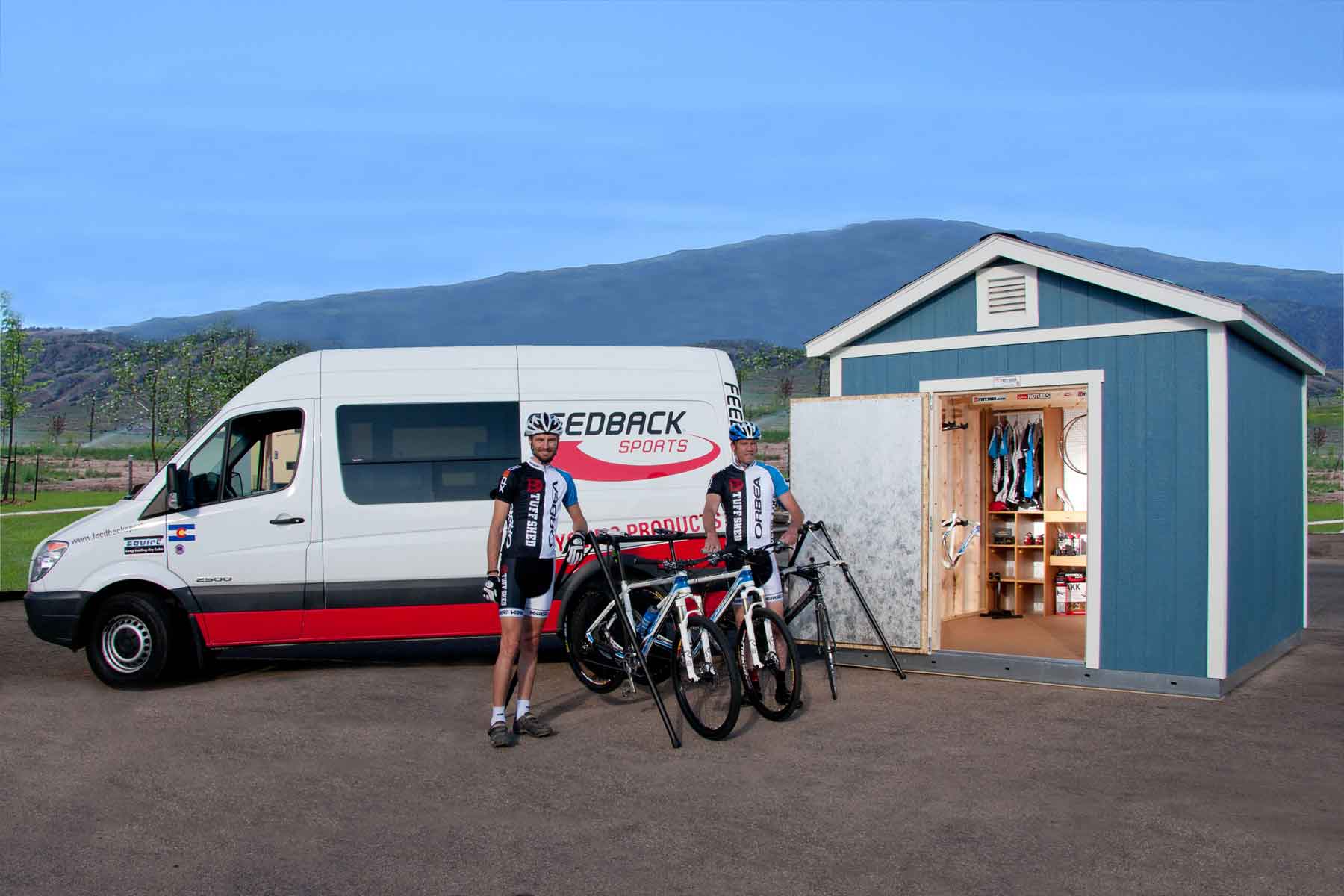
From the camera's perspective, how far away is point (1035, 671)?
8.66 meters

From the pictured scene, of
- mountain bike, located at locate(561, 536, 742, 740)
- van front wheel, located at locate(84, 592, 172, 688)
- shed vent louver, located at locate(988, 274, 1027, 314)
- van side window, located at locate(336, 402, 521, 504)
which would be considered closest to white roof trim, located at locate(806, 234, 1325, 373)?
shed vent louver, located at locate(988, 274, 1027, 314)

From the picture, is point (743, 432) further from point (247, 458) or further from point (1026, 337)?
point (247, 458)

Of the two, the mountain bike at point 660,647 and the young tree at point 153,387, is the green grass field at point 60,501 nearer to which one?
the young tree at point 153,387

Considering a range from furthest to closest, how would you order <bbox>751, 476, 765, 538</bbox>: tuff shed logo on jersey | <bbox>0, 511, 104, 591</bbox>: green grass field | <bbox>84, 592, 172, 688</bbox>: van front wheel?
<bbox>0, 511, 104, 591</bbox>: green grass field
<bbox>84, 592, 172, 688</bbox>: van front wheel
<bbox>751, 476, 765, 538</bbox>: tuff shed logo on jersey

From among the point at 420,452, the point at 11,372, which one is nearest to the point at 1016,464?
the point at 420,452

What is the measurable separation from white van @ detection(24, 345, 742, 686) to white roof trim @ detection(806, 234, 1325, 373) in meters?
1.80

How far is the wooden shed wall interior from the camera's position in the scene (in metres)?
8.10

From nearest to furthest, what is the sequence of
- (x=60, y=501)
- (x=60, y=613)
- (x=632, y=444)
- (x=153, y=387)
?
(x=60, y=613) → (x=632, y=444) → (x=153, y=387) → (x=60, y=501)

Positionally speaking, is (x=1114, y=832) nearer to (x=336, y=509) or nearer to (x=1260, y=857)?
(x=1260, y=857)

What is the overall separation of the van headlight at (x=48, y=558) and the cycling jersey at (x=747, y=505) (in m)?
4.83

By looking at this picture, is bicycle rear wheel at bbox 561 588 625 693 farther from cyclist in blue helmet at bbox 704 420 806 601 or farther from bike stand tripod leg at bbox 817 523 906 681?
bike stand tripod leg at bbox 817 523 906 681

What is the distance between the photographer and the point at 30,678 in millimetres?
9125

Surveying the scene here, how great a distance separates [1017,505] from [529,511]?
7.07 metres

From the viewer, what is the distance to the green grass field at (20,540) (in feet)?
73.2
